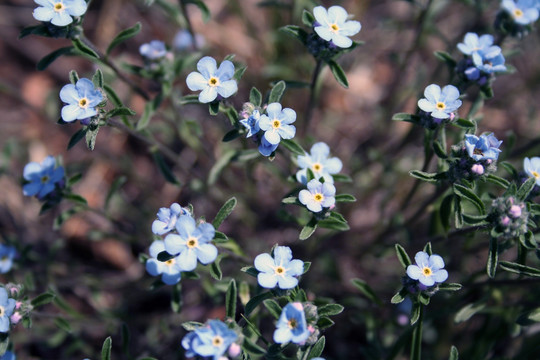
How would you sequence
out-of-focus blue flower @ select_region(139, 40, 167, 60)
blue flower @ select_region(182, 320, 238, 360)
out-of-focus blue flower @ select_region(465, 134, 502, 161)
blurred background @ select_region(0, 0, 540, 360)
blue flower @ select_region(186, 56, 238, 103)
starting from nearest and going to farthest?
blue flower @ select_region(182, 320, 238, 360), out-of-focus blue flower @ select_region(465, 134, 502, 161), blue flower @ select_region(186, 56, 238, 103), out-of-focus blue flower @ select_region(139, 40, 167, 60), blurred background @ select_region(0, 0, 540, 360)

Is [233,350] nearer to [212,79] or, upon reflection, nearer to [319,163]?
[319,163]

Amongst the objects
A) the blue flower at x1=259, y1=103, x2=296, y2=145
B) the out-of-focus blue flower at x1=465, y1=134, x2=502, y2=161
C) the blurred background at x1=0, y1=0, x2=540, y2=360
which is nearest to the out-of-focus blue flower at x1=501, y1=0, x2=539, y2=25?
the blurred background at x1=0, y1=0, x2=540, y2=360

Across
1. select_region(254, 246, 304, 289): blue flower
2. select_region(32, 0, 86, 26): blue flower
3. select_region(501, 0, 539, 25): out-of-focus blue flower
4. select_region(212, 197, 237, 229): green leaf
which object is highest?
select_region(501, 0, 539, 25): out-of-focus blue flower

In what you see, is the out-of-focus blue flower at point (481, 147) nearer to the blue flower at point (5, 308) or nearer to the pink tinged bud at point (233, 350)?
the pink tinged bud at point (233, 350)

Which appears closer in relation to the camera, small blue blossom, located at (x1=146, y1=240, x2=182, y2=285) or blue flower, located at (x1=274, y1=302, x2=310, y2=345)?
blue flower, located at (x1=274, y1=302, x2=310, y2=345)

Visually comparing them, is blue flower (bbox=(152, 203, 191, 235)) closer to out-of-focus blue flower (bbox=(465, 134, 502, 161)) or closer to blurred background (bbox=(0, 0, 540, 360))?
blurred background (bbox=(0, 0, 540, 360))

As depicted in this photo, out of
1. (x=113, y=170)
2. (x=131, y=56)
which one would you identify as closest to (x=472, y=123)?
(x=113, y=170)
